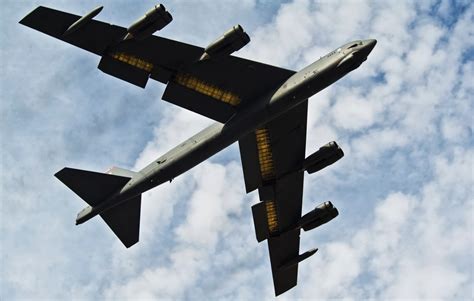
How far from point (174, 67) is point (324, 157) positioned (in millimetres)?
13465

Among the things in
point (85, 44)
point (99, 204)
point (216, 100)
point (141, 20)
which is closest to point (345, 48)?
point (216, 100)

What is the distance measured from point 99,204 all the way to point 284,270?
18.6 meters

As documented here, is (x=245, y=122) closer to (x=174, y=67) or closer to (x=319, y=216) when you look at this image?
(x=174, y=67)

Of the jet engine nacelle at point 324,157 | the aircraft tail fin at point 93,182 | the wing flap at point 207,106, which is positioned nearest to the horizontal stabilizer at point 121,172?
the aircraft tail fin at point 93,182

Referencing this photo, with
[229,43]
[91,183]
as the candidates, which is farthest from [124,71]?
[91,183]

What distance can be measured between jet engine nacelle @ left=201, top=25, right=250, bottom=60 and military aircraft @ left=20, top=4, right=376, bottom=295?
0.21ft

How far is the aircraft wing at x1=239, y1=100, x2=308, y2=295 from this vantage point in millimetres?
44750

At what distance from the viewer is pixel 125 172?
146ft

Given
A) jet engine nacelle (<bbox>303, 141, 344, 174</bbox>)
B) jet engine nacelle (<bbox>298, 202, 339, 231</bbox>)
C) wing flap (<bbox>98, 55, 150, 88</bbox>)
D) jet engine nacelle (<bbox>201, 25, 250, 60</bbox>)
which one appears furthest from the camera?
jet engine nacelle (<bbox>298, 202, 339, 231</bbox>)

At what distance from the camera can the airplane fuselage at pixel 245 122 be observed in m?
38.6

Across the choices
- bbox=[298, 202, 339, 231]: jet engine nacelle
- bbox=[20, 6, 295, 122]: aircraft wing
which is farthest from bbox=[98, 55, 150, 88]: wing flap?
bbox=[298, 202, 339, 231]: jet engine nacelle

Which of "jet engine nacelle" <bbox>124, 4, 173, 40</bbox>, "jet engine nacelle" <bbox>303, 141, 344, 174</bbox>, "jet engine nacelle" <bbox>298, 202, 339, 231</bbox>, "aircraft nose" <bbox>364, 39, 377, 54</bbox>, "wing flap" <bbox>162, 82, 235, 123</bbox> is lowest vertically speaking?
"jet engine nacelle" <bbox>298, 202, 339, 231</bbox>

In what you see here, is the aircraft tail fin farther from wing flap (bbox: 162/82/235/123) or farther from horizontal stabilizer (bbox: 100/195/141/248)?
wing flap (bbox: 162/82/235/123)

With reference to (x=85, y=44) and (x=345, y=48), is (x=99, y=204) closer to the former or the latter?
(x=85, y=44)
